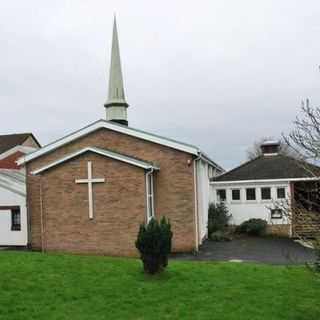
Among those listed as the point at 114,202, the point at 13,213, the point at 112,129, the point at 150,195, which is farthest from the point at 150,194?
the point at 13,213

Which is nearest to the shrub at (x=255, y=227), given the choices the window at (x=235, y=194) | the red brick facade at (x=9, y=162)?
the window at (x=235, y=194)

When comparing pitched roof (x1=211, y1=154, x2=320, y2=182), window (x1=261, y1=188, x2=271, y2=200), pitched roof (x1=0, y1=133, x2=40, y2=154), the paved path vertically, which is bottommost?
the paved path

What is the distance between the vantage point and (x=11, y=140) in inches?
1795

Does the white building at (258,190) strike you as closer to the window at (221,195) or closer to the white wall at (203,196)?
the window at (221,195)

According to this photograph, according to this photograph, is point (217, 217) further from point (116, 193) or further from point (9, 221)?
point (9, 221)

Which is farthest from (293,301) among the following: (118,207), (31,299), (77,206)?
(77,206)

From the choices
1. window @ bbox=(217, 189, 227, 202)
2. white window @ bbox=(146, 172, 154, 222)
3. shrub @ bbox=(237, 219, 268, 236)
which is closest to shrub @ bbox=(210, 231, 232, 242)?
shrub @ bbox=(237, 219, 268, 236)

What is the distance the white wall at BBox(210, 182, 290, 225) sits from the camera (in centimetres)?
2572

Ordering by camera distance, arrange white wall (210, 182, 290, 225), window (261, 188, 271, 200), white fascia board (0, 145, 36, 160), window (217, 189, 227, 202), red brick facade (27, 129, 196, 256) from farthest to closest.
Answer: white fascia board (0, 145, 36, 160)
window (217, 189, 227, 202)
window (261, 188, 271, 200)
white wall (210, 182, 290, 225)
red brick facade (27, 129, 196, 256)

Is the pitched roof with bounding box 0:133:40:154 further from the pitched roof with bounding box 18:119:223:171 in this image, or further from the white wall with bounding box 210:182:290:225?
the white wall with bounding box 210:182:290:225

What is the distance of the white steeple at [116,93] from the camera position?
76.8ft

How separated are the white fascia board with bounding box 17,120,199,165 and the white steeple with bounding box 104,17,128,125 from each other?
10.6 feet

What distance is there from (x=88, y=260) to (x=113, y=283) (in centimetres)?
292

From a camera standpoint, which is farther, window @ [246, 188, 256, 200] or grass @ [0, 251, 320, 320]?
window @ [246, 188, 256, 200]
